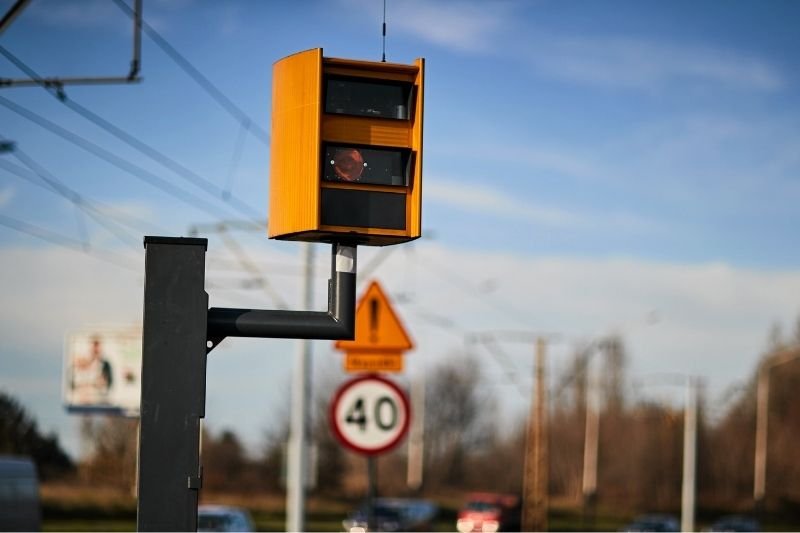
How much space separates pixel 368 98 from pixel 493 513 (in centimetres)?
4824

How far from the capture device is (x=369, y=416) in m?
11.7

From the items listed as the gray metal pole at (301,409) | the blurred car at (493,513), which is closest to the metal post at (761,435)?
the blurred car at (493,513)

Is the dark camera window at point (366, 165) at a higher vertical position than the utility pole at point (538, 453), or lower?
higher

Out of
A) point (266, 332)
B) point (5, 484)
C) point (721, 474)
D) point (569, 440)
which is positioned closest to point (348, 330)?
point (266, 332)

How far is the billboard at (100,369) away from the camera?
4725cm

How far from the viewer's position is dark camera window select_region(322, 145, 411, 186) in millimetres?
6781

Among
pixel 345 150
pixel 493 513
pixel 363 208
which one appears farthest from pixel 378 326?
pixel 493 513

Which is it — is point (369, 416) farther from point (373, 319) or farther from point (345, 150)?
point (345, 150)

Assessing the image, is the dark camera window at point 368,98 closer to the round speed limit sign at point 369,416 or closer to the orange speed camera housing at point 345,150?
the orange speed camera housing at point 345,150

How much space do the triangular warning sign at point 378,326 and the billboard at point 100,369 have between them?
115ft

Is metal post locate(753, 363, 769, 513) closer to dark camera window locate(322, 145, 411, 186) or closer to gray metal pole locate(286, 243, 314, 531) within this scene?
gray metal pole locate(286, 243, 314, 531)

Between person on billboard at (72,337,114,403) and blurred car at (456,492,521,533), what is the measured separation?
12.8 metres

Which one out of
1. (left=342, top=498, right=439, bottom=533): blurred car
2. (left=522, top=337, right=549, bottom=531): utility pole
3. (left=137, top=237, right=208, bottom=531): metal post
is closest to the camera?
(left=137, top=237, right=208, bottom=531): metal post

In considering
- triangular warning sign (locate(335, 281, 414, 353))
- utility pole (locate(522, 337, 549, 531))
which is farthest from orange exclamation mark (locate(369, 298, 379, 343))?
utility pole (locate(522, 337, 549, 531))
